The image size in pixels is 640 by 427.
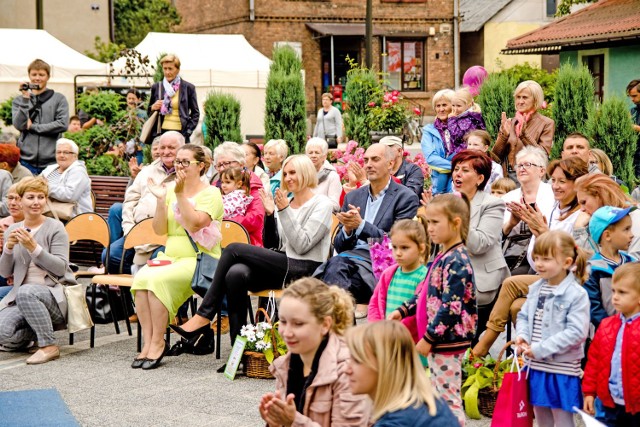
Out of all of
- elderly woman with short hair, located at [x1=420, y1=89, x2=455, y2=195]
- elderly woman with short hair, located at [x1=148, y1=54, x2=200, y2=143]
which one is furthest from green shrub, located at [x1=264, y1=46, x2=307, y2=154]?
elderly woman with short hair, located at [x1=420, y1=89, x2=455, y2=195]

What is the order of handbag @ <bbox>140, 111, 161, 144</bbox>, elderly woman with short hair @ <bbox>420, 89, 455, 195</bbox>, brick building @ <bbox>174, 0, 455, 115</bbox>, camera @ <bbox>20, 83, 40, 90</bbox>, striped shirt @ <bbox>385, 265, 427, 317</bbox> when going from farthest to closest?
brick building @ <bbox>174, 0, 455, 115</bbox> < handbag @ <bbox>140, 111, 161, 144</bbox> < camera @ <bbox>20, 83, 40, 90</bbox> < elderly woman with short hair @ <bbox>420, 89, 455, 195</bbox> < striped shirt @ <bbox>385, 265, 427, 317</bbox>

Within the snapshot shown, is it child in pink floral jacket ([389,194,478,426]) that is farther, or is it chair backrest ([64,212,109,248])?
chair backrest ([64,212,109,248])

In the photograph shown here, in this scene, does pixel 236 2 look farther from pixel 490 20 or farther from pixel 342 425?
pixel 342 425

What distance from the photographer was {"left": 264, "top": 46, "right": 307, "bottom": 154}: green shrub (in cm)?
1585

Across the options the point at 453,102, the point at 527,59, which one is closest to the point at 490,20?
the point at 527,59

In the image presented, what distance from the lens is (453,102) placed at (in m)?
11.0

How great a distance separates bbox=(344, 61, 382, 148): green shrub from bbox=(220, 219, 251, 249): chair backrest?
640 cm

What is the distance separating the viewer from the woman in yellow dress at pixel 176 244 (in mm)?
8836

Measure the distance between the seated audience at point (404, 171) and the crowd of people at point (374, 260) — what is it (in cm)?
2

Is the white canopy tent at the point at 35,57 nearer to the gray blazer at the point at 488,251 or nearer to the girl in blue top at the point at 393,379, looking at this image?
the gray blazer at the point at 488,251

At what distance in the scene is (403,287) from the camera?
21.8 ft

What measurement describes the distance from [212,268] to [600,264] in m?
3.60

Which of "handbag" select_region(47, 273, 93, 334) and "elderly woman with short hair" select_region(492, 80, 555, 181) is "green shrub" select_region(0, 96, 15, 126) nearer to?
"handbag" select_region(47, 273, 93, 334)

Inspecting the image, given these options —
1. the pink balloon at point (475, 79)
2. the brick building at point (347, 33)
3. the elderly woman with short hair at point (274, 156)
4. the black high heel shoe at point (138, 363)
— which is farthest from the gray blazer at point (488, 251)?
the brick building at point (347, 33)
